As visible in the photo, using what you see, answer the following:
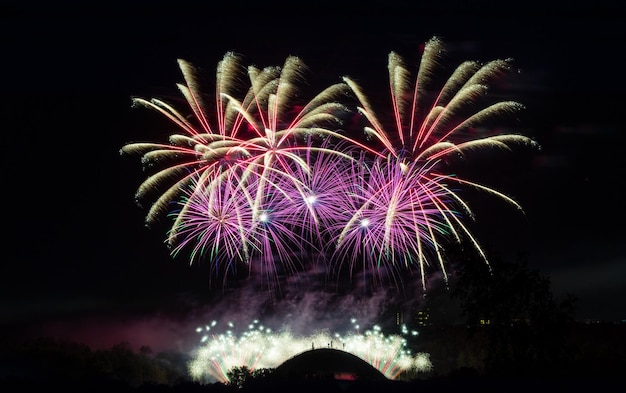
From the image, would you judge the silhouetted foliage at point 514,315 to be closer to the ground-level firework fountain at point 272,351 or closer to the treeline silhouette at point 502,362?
the treeline silhouette at point 502,362

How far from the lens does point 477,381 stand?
20828mm

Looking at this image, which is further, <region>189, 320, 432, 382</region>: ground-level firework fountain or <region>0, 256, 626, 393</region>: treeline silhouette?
<region>189, 320, 432, 382</region>: ground-level firework fountain

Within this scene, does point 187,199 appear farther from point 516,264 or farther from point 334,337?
point 334,337

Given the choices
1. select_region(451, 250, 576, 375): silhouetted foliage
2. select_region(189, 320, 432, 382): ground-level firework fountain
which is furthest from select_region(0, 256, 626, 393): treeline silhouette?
select_region(189, 320, 432, 382): ground-level firework fountain

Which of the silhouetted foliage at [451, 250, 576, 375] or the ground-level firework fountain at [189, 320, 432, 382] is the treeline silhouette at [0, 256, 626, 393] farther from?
the ground-level firework fountain at [189, 320, 432, 382]

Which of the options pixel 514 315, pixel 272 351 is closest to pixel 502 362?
pixel 514 315

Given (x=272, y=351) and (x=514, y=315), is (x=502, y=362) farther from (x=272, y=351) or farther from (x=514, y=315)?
(x=272, y=351)

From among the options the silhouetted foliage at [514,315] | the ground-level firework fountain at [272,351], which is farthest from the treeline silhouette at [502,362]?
the ground-level firework fountain at [272,351]

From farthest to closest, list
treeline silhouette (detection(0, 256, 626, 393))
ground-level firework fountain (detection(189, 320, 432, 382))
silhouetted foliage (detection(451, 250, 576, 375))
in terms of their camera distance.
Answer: ground-level firework fountain (detection(189, 320, 432, 382)), silhouetted foliage (detection(451, 250, 576, 375)), treeline silhouette (detection(0, 256, 626, 393))

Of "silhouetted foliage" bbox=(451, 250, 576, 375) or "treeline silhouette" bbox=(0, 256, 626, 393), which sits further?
"silhouetted foliage" bbox=(451, 250, 576, 375)

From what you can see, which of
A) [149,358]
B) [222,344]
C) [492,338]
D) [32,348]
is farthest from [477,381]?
[149,358]

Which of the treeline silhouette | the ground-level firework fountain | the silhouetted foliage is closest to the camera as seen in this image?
the treeline silhouette

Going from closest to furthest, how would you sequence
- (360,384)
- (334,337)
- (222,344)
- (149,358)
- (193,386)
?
(360,384) < (193,386) < (222,344) < (334,337) < (149,358)

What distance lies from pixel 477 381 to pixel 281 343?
5916 centimetres
